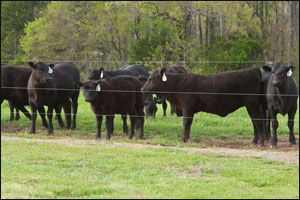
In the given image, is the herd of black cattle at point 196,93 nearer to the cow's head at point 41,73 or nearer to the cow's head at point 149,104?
the cow's head at point 41,73

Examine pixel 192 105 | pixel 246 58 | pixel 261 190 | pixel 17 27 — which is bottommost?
pixel 261 190

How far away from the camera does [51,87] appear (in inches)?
597

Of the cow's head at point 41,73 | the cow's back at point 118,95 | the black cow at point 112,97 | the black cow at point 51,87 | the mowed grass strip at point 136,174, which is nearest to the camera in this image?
the mowed grass strip at point 136,174

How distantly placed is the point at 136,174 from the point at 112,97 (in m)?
5.48

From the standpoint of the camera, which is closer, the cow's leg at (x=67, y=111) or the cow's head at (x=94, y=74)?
the cow's head at (x=94, y=74)

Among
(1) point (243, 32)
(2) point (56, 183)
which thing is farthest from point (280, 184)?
(1) point (243, 32)

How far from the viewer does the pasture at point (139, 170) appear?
739 centimetres

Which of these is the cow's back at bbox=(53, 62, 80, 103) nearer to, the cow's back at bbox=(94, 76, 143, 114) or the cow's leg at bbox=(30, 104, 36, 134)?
the cow's leg at bbox=(30, 104, 36, 134)

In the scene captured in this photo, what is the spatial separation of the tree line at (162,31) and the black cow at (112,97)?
55.5 feet

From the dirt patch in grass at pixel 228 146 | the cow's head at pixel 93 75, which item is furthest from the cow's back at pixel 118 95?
the cow's head at pixel 93 75

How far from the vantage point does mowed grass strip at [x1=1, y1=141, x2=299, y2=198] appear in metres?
7.36

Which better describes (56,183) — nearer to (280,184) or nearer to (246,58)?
(280,184)

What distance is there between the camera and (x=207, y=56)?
33250 millimetres

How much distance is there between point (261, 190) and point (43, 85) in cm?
869
